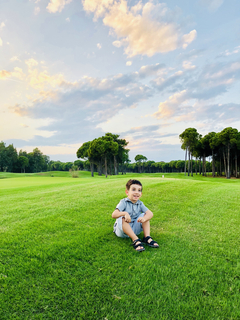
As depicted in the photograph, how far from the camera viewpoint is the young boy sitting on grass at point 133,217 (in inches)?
165

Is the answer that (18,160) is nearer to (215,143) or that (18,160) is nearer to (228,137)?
(215,143)

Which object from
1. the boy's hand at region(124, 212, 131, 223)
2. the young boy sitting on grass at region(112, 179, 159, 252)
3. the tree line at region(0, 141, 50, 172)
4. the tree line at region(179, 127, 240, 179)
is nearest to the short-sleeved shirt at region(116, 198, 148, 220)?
the young boy sitting on grass at region(112, 179, 159, 252)

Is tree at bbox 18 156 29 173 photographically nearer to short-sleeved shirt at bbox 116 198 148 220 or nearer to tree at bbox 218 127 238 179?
tree at bbox 218 127 238 179

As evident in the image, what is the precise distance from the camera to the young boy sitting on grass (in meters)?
4.19

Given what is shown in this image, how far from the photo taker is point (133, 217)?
14.8 feet

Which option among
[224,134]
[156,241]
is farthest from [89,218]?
[224,134]

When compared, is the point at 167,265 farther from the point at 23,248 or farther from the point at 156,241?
the point at 23,248

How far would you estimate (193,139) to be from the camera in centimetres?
3981

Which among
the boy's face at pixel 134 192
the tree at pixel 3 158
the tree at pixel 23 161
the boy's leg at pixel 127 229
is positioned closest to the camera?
the boy's leg at pixel 127 229

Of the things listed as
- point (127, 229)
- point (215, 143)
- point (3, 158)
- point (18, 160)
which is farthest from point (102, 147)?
point (18, 160)

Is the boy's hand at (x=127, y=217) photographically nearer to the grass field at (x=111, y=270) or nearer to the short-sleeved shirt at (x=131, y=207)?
the short-sleeved shirt at (x=131, y=207)

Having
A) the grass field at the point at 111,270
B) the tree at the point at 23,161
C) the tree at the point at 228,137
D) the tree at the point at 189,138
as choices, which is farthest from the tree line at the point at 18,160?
the grass field at the point at 111,270

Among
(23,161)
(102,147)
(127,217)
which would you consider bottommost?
(127,217)

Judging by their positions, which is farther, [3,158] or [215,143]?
[3,158]
